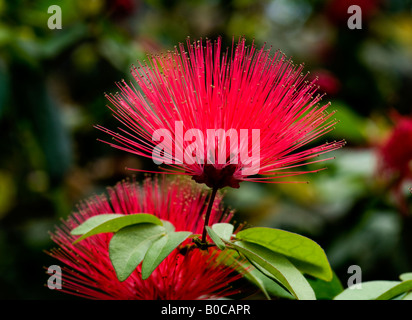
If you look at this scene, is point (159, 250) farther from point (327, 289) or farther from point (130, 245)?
point (327, 289)

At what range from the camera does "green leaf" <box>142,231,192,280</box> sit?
78cm

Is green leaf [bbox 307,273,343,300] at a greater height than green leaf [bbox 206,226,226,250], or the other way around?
green leaf [bbox 206,226,226,250]

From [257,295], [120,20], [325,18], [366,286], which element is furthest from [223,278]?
[325,18]

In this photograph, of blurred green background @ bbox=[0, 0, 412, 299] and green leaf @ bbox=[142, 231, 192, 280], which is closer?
green leaf @ bbox=[142, 231, 192, 280]

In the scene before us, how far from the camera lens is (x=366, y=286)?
0.99 metres

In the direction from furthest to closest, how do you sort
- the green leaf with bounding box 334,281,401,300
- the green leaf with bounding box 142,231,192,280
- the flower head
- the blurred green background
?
the blurred green background < the flower head < the green leaf with bounding box 334,281,401,300 < the green leaf with bounding box 142,231,192,280

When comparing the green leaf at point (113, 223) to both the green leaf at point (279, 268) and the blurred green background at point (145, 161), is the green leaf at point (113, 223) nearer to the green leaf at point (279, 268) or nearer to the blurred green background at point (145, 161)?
the green leaf at point (279, 268)

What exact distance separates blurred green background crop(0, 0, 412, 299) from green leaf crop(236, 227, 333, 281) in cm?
115

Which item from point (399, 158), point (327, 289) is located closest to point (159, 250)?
point (327, 289)

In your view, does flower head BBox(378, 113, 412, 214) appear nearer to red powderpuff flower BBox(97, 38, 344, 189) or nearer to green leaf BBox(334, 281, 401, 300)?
green leaf BBox(334, 281, 401, 300)

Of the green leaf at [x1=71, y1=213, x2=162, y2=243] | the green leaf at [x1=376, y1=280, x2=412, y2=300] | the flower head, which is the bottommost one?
the green leaf at [x1=376, y1=280, x2=412, y2=300]

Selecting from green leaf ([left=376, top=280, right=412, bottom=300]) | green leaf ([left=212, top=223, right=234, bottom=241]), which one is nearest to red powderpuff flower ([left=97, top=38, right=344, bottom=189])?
green leaf ([left=212, top=223, right=234, bottom=241])

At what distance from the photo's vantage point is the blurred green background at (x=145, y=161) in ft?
6.63

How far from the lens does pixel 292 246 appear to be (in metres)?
0.85
